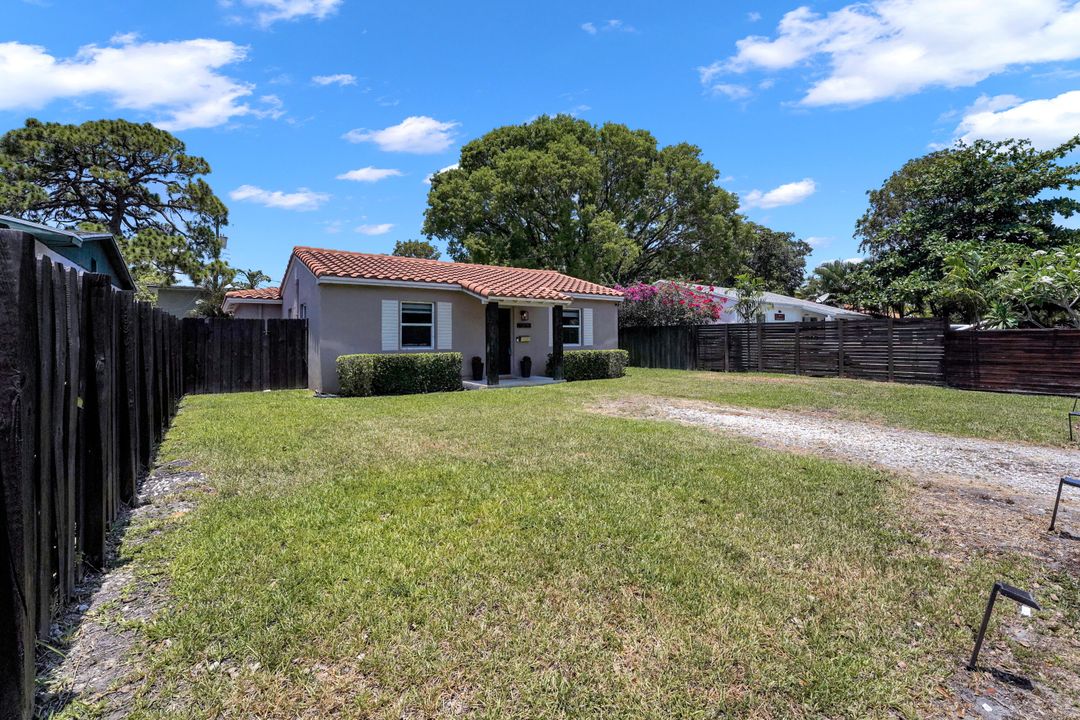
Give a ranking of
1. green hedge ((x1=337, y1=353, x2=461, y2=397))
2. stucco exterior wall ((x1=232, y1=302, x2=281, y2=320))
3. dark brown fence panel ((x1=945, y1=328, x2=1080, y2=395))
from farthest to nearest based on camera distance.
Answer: stucco exterior wall ((x1=232, y1=302, x2=281, y2=320)), green hedge ((x1=337, y1=353, x2=461, y2=397)), dark brown fence panel ((x1=945, y1=328, x2=1080, y2=395))

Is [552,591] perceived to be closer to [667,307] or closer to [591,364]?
[591,364]

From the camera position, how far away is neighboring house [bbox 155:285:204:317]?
26484 millimetres

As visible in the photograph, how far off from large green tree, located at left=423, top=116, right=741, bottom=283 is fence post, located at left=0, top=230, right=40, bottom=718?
25983 millimetres

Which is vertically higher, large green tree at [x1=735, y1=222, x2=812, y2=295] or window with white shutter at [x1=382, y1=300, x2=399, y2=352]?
large green tree at [x1=735, y1=222, x2=812, y2=295]

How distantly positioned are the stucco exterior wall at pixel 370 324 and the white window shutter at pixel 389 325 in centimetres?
11

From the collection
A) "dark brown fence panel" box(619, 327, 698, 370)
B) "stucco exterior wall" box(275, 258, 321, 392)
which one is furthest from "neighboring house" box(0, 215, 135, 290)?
"dark brown fence panel" box(619, 327, 698, 370)

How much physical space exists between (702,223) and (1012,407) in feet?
76.7

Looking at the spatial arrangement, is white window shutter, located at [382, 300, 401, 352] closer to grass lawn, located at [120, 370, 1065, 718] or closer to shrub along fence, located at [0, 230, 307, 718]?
grass lawn, located at [120, 370, 1065, 718]

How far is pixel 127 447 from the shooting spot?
4312 mm

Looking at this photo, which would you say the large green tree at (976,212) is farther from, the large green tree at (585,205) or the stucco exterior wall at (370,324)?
the stucco exterior wall at (370,324)

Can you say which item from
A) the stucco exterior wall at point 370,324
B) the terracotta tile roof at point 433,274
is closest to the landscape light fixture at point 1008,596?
the terracotta tile roof at point 433,274

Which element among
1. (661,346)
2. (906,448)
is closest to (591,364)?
(661,346)

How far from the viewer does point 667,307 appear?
22.8 m

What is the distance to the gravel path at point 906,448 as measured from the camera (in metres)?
5.80
